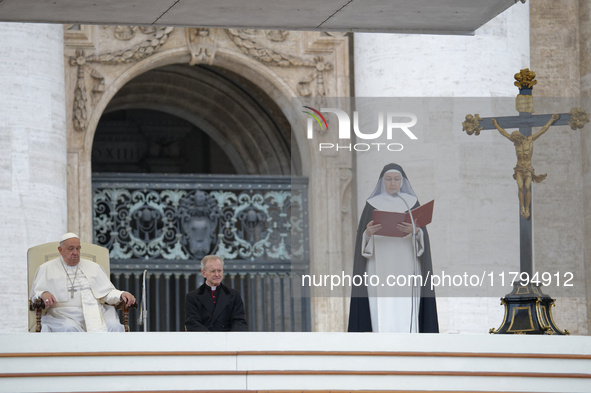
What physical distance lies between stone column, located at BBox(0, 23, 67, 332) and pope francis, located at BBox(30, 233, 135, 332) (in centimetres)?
167

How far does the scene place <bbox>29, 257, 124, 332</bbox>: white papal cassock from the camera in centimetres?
1127

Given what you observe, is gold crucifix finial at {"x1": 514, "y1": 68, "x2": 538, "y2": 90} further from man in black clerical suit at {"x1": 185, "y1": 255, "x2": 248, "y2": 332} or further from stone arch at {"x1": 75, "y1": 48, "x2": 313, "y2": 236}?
stone arch at {"x1": 75, "y1": 48, "x2": 313, "y2": 236}

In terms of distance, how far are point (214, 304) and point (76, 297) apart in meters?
1.03

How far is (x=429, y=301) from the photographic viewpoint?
1224 cm

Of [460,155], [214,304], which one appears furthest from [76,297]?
[460,155]

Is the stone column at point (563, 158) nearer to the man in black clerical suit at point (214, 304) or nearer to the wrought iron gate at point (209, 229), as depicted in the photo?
the wrought iron gate at point (209, 229)

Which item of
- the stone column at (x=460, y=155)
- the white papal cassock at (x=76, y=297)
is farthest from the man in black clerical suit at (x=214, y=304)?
the stone column at (x=460, y=155)

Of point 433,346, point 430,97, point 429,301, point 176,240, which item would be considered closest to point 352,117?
point 430,97

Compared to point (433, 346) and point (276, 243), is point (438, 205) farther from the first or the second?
point (433, 346)

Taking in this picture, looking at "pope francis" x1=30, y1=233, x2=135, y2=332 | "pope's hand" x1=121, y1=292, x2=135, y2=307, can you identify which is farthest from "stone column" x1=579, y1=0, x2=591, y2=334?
"pope's hand" x1=121, y1=292, x2=135, y2=307

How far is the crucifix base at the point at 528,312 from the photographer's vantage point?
34.8 ft

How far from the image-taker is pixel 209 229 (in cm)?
1503

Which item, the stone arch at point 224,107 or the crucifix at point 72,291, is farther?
the stone arch at point 224,107

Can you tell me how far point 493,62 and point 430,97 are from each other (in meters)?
0.75
